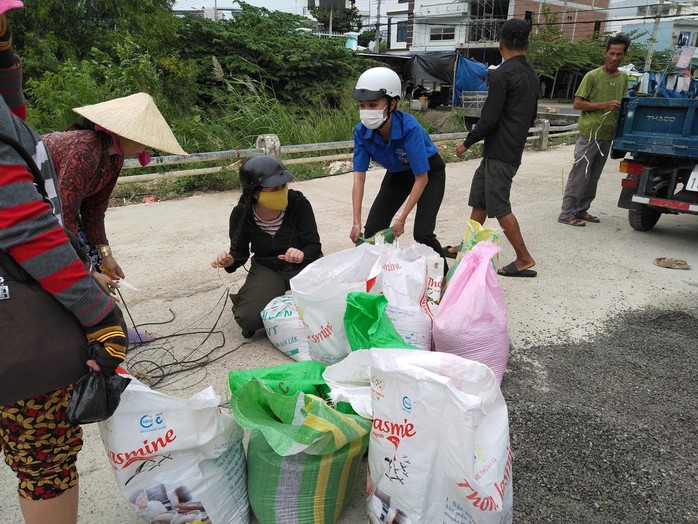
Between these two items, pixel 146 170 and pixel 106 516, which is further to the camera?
pixel 146 170

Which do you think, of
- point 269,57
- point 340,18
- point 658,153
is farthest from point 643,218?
point 340,18

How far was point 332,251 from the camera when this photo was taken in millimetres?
4898

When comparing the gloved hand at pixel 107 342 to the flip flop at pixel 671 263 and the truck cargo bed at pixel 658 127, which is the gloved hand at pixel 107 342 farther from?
the truck cargo bed at pixel 658 127

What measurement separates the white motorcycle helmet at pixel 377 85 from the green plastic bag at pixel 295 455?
2.17m

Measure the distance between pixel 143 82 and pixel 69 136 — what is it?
733 cm

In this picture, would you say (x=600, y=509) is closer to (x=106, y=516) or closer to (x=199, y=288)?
(x=106, y=516)

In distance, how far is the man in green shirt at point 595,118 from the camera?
18.5 feet

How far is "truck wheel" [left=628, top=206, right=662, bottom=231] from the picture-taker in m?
5.61

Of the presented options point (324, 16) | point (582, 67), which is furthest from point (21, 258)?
point (324, 16)

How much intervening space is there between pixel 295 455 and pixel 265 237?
6.16 ft

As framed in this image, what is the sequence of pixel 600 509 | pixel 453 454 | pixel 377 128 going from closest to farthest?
pixel 453 454 → pixel 600 509 → pixel 377 128

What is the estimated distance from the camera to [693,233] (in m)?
5.77

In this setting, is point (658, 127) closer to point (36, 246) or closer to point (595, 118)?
point (595, 118)

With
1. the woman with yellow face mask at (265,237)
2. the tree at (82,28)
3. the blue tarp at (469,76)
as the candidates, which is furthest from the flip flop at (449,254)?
the blue tarp at (469,76)
